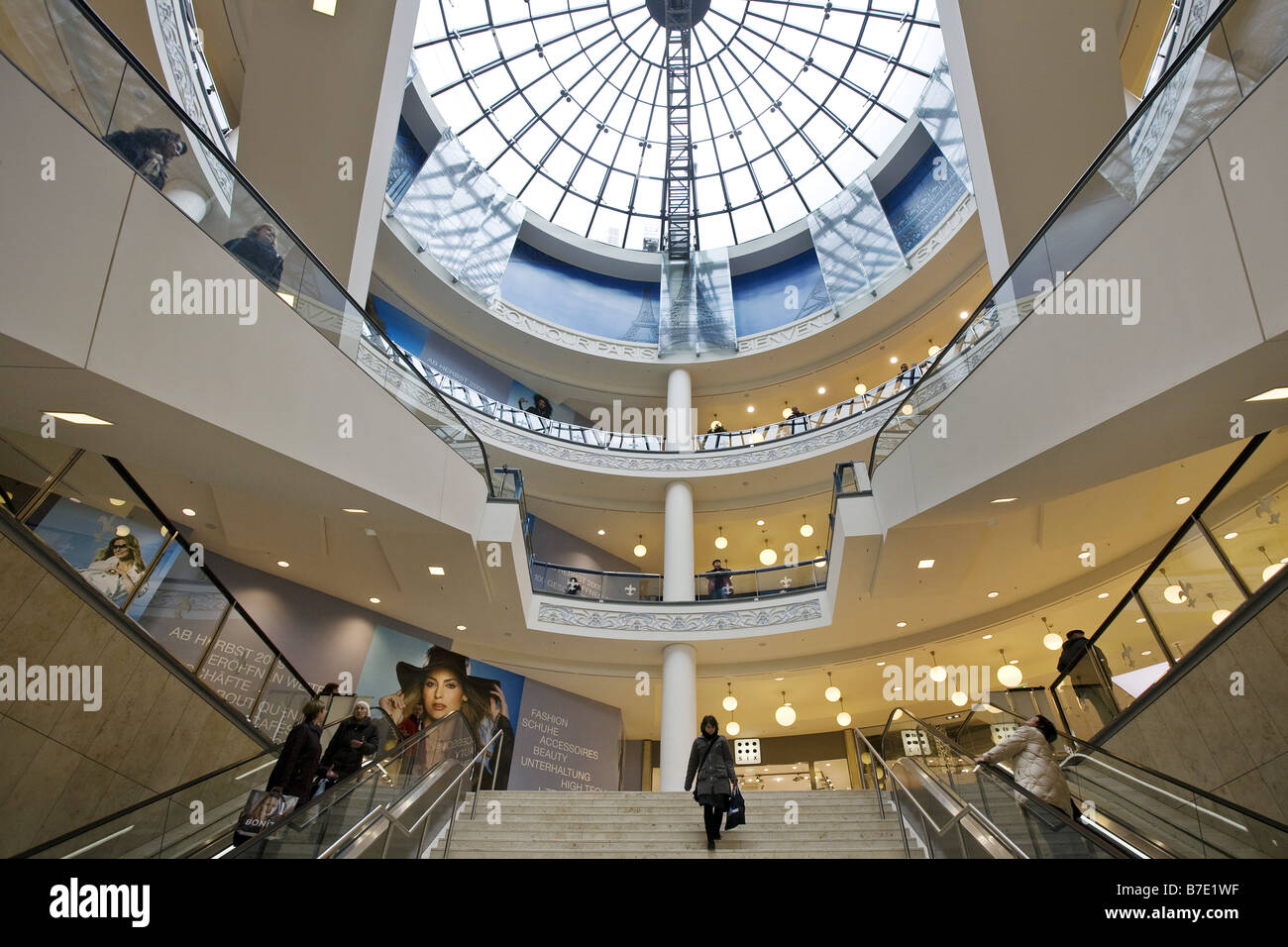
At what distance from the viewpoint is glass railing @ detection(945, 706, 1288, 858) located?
496 centimetres

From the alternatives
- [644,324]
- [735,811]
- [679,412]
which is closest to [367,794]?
[735,811]

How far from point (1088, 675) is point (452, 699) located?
1263cm

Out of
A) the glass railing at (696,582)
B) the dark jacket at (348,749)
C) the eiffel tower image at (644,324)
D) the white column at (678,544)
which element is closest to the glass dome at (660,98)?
the eiffel tower image at (644,324)

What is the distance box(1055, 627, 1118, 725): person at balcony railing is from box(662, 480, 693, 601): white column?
8960mm

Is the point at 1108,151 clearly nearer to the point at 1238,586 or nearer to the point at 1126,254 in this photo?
the point at 1126,254

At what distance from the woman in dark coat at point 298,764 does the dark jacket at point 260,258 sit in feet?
13.6

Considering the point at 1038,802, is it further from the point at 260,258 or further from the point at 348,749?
the point at 260,258

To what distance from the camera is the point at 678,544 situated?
63.2 feet

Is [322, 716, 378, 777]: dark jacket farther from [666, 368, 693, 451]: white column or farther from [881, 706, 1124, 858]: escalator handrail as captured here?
[666, 368, 693, 451]: white column

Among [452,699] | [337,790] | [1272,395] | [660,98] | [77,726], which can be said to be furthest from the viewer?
[660,98]

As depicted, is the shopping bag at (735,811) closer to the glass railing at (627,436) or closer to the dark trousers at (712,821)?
the dark trousers at (712,821)

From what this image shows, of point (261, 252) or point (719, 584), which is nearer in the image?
point (261, 252)

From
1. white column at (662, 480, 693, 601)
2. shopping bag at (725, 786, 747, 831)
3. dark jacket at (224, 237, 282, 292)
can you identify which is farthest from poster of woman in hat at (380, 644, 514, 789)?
dark jacket at (224, 237, 282, 292)
